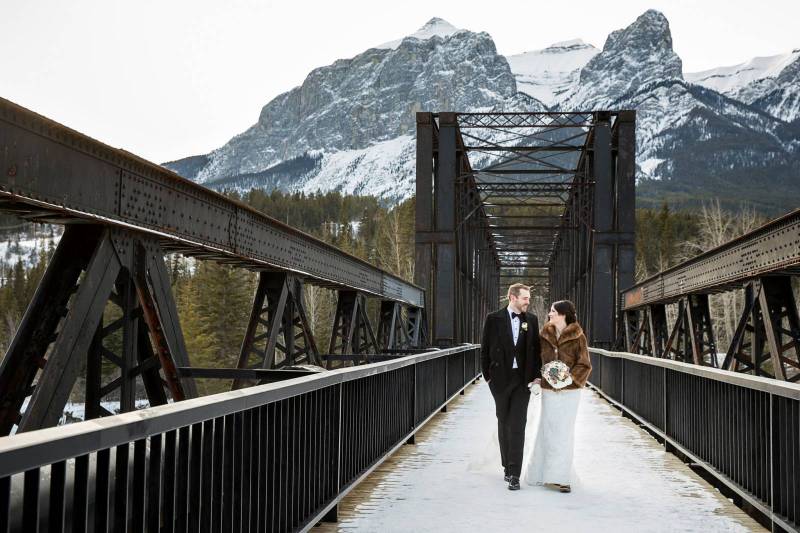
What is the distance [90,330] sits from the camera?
6660mm

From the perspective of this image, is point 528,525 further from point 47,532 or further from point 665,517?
point 47,532

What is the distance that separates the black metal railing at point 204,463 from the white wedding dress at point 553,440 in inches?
60.1

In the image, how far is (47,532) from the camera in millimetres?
2771

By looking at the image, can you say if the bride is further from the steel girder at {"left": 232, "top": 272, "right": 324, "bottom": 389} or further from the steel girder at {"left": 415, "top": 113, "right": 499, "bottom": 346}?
the steel girder at {"left": 415, "top": 113, "right": 499, "bottom": 346}

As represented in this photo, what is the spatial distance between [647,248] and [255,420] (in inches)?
4608

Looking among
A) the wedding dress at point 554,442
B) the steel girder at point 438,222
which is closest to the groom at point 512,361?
the wedding dress at point 554,442

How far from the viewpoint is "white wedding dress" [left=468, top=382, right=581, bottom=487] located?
7922 mm

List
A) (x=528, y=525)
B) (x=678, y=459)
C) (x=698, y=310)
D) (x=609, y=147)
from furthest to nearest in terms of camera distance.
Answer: (x=609, y=147)
(x=698, y=310)
(x=678, y=459)
(x=528, y=525)

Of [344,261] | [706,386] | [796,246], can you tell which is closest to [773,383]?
[706,386]

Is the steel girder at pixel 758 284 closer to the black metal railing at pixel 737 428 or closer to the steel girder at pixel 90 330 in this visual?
the black metal railing at pixel 737 428

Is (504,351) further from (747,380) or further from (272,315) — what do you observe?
(272,315)

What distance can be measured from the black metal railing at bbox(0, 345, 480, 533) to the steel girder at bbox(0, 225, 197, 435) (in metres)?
1.77

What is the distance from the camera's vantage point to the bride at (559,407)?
26.1 ft

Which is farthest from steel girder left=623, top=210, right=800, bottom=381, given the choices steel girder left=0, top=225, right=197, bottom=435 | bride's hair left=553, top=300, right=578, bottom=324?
steel girder left=0, top=225, right=197, bottom=435
